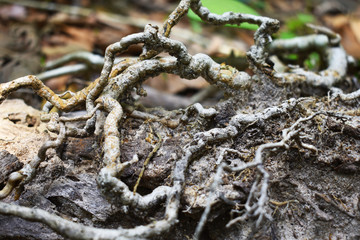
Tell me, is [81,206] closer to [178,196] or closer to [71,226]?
[71,226]

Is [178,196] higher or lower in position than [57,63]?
lower

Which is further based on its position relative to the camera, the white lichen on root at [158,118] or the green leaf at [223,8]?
the green leaf at [223,8]

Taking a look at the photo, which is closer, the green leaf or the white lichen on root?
the white lichen on root

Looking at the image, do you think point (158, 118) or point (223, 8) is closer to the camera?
point (158, 118)

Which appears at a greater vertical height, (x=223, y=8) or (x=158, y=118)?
(x=223, y=8)

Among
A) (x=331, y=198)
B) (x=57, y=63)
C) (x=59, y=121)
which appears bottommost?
(x=331, y=198)

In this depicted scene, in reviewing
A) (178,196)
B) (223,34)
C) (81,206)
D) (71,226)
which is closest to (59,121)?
(81,206)

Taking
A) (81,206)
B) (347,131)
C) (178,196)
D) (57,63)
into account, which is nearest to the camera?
(178,196)

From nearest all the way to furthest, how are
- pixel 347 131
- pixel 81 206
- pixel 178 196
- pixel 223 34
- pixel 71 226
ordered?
pixel 71 226
pixel 178 196
pixel 81 206
pixel 347 131
pixel 223 34

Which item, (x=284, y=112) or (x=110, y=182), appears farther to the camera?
(x=284, y=112)

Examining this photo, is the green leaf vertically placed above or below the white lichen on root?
above

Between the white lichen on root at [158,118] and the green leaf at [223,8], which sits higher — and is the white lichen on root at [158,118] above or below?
below
